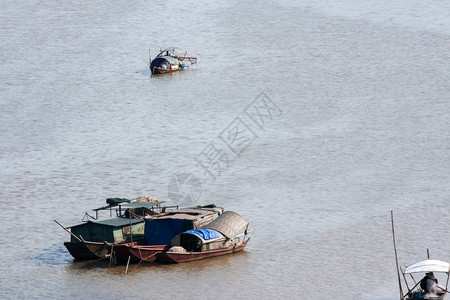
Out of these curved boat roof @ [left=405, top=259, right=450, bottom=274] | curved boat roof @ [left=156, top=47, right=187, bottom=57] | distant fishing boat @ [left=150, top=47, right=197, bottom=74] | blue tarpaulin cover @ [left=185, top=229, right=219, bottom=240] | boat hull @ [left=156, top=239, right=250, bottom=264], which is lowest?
boat hull @ [left=156, top=239, right=250, bottom=264]

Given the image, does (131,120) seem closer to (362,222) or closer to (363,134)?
(363,134)

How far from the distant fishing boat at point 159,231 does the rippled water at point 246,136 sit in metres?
0.75

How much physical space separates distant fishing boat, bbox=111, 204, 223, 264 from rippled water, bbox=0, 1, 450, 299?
748 mm

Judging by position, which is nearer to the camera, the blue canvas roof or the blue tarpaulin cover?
the blue tarpaulin cover

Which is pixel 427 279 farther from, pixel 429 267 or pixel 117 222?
pixel 117 222

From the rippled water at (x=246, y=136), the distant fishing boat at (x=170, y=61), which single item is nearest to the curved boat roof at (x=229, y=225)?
the rippled water at (x=246, y=136)

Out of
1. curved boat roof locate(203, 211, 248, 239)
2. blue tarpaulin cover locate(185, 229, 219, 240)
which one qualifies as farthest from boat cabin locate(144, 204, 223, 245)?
curved boat roof locate(203, 211, 248, 239)

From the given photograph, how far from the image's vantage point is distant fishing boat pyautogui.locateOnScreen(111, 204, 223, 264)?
107 feet

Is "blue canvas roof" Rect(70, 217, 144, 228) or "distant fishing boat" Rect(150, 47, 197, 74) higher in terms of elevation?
"distant fishing boat" Rect(150, 47, 197, 74)

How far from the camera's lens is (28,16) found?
80.9 meters

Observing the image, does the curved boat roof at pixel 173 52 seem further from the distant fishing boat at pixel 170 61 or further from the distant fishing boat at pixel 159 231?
the distant fishing boat at pixel 159 231

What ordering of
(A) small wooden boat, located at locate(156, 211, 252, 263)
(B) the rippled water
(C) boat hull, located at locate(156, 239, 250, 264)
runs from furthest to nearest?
Answer: (A) small wooden boat, located at locate(156, 211, 252, 263) → (C) boat hull, located at locate(156, 239, 250, 264) → (B) the rippled water

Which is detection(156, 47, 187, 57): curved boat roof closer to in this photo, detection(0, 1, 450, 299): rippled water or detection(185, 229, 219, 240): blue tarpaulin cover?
detection(0, 1, 450, 299): rippled water

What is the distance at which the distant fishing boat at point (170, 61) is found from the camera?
65.8 m
